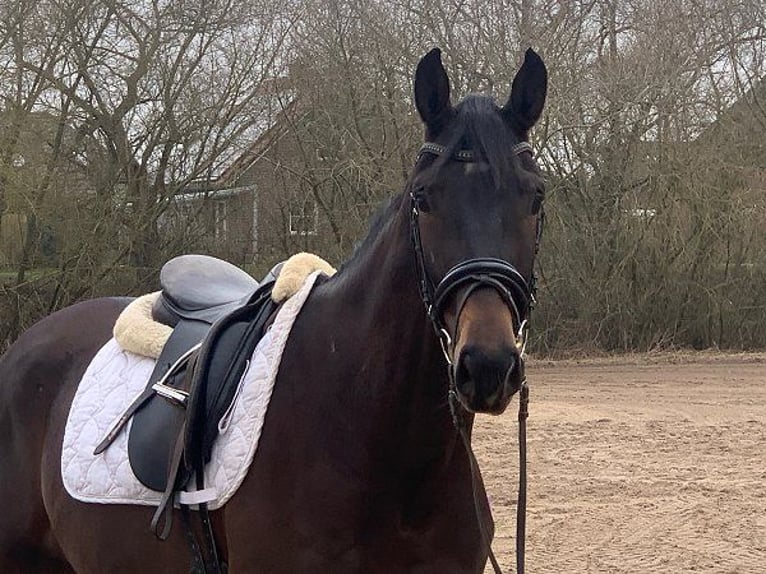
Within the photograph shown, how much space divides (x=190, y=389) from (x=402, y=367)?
0.66m

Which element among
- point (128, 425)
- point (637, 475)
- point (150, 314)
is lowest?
point (637, 475)

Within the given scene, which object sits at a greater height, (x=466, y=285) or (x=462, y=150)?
(x=462, y=150)

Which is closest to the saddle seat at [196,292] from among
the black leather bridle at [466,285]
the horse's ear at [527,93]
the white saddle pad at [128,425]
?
the white saddle pad at [128,425]

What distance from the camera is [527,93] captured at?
2111mm

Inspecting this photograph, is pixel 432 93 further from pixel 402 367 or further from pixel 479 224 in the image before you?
pixel 402 367

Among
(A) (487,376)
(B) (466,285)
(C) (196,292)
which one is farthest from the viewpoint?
(C) (196,292)

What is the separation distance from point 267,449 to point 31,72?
1189 cm

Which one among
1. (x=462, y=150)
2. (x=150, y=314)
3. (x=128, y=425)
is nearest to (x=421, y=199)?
(x=462, y=150)

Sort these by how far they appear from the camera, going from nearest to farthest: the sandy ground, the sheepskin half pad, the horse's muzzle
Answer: the horse's muzzle
the sheepskin half pad
the sandy ground

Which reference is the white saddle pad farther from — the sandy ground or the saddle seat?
the sandy ground

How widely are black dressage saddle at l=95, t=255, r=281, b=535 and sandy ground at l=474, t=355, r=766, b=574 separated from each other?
315 centimetres

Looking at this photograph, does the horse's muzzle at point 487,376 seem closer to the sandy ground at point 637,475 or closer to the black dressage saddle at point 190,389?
the black dressage saddle at point 190,389

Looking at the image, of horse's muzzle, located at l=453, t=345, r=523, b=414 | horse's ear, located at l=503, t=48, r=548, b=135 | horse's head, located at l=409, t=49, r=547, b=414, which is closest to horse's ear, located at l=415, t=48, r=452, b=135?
horse's head, located at l=409, t=49, r=547, b=414

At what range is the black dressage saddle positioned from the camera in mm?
2459
